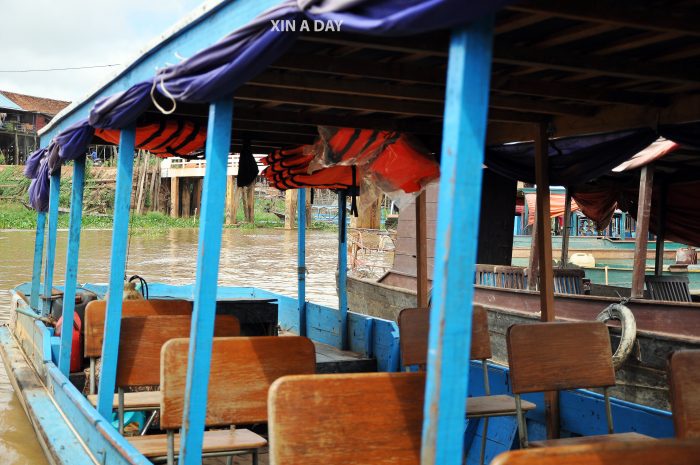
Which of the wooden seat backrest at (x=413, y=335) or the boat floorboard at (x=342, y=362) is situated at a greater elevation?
the wooden seat backrest at (x=413, y=335)

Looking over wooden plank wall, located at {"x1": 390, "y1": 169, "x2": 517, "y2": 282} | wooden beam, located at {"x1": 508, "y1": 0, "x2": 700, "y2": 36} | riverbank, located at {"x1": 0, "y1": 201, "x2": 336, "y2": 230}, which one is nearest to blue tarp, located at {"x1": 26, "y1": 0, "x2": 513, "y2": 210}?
wooden beam, located at {"x1": 508, "y1": 0, "x2": 700, "y2": 36}

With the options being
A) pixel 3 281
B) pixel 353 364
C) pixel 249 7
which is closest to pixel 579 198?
pixel 353 364

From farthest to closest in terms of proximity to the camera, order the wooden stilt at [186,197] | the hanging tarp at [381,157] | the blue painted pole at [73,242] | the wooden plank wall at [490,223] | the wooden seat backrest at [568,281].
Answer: the wooden stilt at [186,197]
the wooden plank wall at [490,223]
the wooden seat backrest at [568,281]
the hanging tarp at [381,157]
the blue painted pole at [73,242]

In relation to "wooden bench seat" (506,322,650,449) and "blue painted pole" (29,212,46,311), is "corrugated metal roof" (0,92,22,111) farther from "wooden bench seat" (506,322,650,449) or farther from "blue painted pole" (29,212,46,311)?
"wooden bench seat" (506,322,650,449)

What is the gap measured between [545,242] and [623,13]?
2335 mm

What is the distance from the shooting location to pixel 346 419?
105 inches

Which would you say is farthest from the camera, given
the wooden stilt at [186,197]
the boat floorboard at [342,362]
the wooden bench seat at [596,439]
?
the wooden stilt at [186,197]

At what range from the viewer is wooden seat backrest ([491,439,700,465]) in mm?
1982

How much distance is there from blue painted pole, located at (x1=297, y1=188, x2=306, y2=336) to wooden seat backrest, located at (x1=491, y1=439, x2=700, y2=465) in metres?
5.44

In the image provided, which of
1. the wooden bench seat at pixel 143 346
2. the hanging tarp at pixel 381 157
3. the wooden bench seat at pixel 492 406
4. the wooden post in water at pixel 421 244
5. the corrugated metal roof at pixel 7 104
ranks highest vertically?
the corrugated metal roof at pixel 7 104

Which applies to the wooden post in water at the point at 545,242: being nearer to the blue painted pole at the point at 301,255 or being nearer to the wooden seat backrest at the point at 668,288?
the blue painted pole at the point at 301,255

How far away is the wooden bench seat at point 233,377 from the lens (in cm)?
364

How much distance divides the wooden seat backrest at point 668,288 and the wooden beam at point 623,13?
689cm

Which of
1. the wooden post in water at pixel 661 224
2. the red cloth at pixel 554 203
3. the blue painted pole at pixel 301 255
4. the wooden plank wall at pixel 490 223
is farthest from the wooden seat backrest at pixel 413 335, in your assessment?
the red cloth at pixel 554 203
